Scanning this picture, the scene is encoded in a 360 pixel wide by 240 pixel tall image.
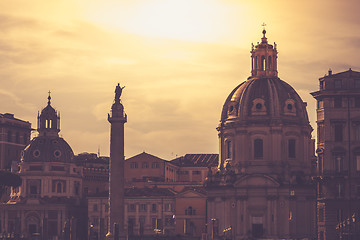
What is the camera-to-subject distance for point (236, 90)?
515 feet

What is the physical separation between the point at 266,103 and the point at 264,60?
8.27 m

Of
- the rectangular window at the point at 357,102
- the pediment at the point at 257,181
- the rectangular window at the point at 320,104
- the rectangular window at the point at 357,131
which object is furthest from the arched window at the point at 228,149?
the rectangular window at the point at 357,102

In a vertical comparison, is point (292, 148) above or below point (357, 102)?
below

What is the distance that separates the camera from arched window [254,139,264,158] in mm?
152750

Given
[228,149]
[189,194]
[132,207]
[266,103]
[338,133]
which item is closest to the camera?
[338,133]

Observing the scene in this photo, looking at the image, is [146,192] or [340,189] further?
[146,192]

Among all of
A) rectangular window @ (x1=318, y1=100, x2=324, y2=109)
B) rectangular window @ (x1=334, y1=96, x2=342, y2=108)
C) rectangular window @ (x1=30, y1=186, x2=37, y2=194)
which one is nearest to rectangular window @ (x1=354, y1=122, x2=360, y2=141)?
rectangular window @ (x1=334, y1=96, x2=342, y2=108)

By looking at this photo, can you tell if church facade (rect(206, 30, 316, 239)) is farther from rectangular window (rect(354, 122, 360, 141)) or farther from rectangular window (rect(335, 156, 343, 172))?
rectangular window (rect(354, 122, 360, 141))

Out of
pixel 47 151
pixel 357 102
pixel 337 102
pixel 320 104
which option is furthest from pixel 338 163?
pixel 47 151

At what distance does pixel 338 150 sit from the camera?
126875 mm

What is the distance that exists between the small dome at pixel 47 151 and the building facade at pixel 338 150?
57.7 metres

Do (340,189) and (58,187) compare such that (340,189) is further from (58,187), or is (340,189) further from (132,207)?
(58,187)

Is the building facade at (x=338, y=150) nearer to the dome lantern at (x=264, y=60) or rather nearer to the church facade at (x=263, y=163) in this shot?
the church facade at (x=263, y=163)

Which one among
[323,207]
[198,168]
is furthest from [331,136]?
[198,168]
